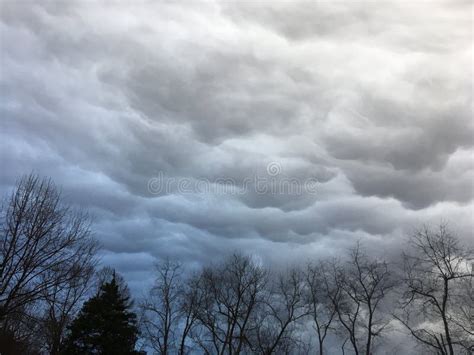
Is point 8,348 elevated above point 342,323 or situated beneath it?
situated beneath

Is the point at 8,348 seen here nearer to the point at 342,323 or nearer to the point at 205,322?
the point at 205,322

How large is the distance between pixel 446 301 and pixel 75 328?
3316 cm

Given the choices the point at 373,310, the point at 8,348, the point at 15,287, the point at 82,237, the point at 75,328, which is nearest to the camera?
the point at 15,287

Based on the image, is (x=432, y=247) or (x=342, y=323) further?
(x=342, y=323)

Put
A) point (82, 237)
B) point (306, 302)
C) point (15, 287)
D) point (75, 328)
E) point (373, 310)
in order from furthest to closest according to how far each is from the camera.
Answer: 1. point (306, 302)
2. point (373, 310)
3. point (75, 328)
4. point (82, 237)
5. point (15, 287)

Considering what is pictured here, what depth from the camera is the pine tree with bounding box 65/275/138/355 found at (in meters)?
40.4

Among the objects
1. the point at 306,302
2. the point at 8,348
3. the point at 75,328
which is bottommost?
the point at 8,348

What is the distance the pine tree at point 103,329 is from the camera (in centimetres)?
4041

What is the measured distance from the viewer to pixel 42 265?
20359 millimetres

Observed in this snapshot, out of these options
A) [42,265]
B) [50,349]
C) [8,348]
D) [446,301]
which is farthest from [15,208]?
[446,301]

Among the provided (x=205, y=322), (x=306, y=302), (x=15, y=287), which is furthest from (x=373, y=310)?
(x=15, y=287)

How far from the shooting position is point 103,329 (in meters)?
41.8

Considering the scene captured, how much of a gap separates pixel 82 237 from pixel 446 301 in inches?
1085

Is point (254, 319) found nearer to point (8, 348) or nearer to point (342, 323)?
point (342, 323)
